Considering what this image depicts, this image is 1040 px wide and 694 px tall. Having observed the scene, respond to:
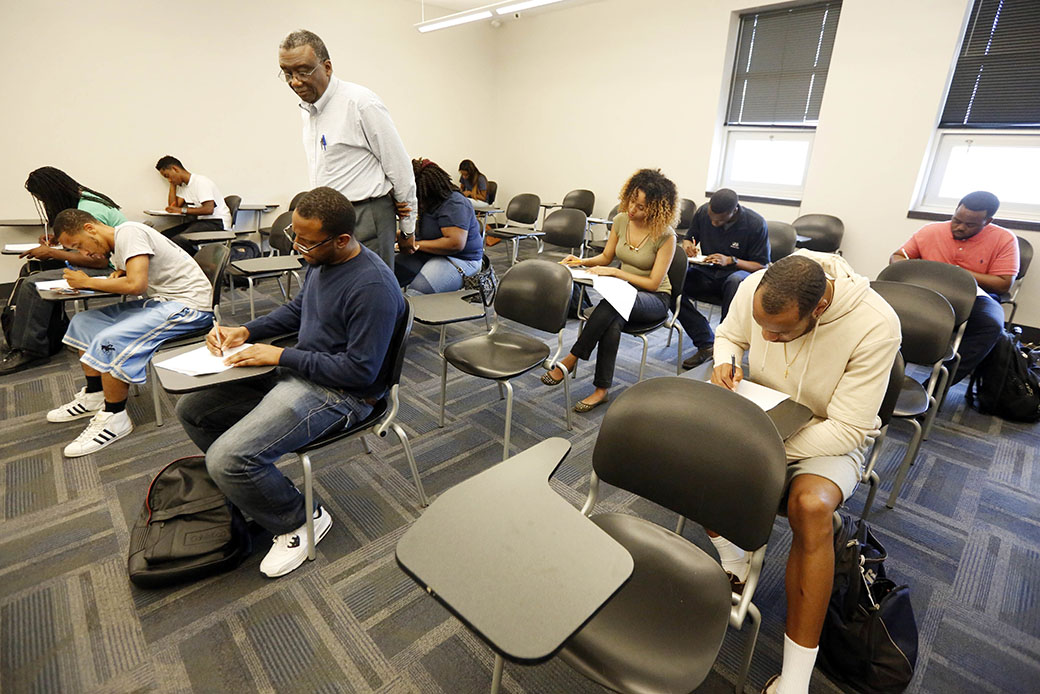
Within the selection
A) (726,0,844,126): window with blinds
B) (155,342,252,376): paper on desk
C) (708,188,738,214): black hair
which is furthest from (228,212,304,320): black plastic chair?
(726,0,844,126): window with blinds

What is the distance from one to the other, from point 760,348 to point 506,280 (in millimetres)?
1311

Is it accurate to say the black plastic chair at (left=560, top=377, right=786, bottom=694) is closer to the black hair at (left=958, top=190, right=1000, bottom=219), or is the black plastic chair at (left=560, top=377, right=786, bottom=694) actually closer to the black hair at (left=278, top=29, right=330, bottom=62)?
the black hair at (left=278, top=29, right=330, bottom=62)

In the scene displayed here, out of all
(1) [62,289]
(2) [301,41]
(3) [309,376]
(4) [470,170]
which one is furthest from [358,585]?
(4) [470,170]

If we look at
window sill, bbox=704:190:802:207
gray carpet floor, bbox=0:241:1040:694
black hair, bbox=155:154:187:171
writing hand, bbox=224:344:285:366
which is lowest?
gray carpet floor, bbox=0:241:1040:694

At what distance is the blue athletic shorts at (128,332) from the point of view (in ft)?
7.09

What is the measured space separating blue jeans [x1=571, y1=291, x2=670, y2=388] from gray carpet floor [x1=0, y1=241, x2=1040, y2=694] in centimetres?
40

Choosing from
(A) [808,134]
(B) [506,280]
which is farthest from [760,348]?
(A) [808,134]

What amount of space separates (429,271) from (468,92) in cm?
508

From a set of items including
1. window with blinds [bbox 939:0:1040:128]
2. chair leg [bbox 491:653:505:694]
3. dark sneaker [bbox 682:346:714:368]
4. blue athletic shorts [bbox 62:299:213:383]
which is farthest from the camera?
window with blinds [bbox 939:0:1040:128]

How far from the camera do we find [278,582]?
159 cm

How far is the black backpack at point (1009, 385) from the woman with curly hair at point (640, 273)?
1885 mm

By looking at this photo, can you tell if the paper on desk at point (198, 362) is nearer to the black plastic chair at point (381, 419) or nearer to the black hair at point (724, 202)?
the black plastic chair at point (381, 419)

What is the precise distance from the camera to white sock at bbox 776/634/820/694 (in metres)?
1.14

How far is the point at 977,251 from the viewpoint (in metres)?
3.05
